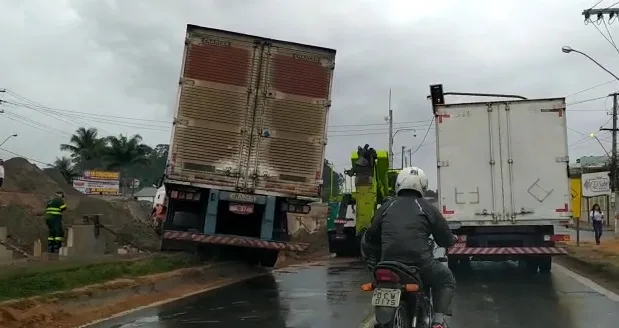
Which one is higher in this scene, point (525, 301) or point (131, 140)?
point (131, 140)

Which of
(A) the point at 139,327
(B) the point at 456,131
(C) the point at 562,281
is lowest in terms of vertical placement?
(A) the point at 139,327

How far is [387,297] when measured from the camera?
5688 mm

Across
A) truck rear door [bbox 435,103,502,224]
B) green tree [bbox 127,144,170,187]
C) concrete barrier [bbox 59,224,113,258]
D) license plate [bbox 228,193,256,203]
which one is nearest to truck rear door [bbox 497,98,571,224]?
truck rear door [bbox 435,103,502,224]

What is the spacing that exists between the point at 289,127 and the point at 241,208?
1.93m

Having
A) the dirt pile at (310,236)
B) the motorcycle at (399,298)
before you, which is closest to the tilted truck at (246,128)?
the motorcycle at (399,298)

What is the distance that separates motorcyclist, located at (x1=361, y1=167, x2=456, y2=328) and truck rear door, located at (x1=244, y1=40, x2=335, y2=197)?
8.14 metres

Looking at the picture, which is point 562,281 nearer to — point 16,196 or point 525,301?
point 525,301

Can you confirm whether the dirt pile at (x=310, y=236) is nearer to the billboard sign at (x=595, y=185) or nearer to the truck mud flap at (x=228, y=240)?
the truck mud flap at (x=228, y=240)

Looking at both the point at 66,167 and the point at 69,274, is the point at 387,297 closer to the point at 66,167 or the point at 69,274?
the point at 69,274

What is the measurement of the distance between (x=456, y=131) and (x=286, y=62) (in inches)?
147

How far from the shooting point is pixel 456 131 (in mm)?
14344

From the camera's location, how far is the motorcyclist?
6.08m

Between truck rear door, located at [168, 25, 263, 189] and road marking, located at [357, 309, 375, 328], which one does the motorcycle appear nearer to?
road marking, located at [357, 309, 375, 328]

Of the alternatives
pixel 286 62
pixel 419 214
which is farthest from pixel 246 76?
pixel 419 214
